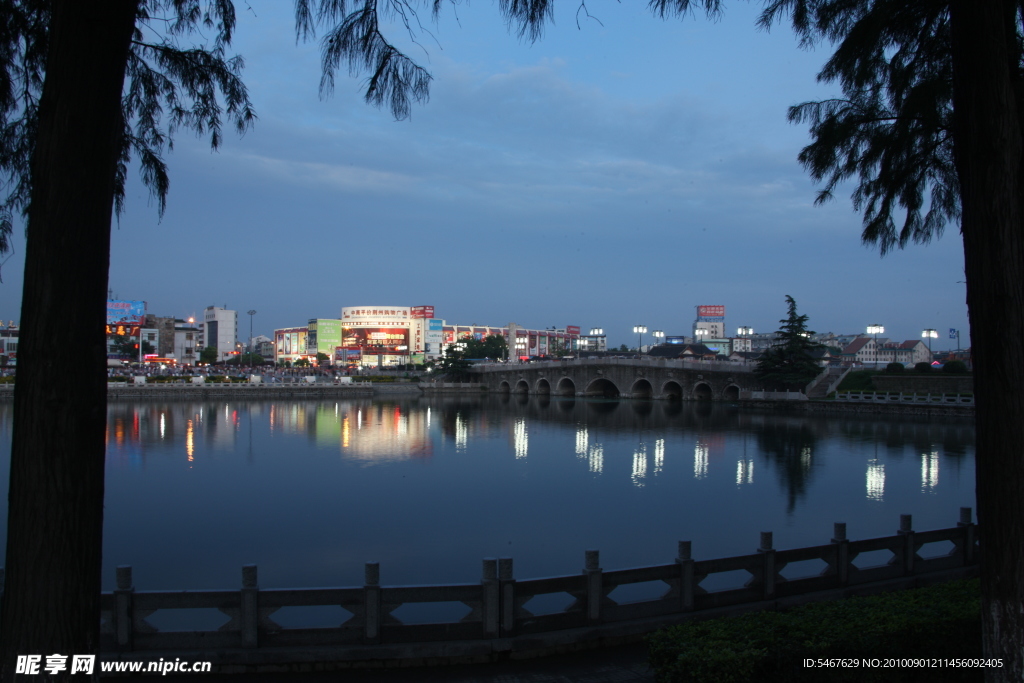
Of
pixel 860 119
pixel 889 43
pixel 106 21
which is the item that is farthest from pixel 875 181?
pixel 106 21

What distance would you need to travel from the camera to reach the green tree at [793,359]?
5438 centimetres

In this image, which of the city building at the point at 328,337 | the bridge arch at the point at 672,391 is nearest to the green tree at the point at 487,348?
the city building at the point at 328,337

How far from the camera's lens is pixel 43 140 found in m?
3.12

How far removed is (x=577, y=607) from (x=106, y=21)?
256 inches

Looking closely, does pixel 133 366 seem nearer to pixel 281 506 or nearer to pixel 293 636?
pixel 281 506

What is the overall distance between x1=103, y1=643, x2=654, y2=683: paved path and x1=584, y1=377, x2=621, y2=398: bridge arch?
226 ft

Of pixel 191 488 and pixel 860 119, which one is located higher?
pixel 860 119

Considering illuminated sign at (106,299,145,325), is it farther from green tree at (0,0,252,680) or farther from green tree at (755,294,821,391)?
green tree at (0,0,252,680)

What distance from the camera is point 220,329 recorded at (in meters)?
156

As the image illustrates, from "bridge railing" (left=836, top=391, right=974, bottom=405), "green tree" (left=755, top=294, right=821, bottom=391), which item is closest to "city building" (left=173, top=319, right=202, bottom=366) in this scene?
"green tree" (left=755, top=294, right=821, bottom=391)

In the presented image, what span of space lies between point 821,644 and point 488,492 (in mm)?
18153

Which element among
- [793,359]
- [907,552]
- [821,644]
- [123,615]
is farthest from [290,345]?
[821,644]

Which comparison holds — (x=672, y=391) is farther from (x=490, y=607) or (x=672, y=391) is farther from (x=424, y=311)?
(x=424, y=311)

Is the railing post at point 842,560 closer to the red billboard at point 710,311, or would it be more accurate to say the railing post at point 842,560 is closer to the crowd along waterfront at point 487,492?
the crowd along waterfront at point 487,492
